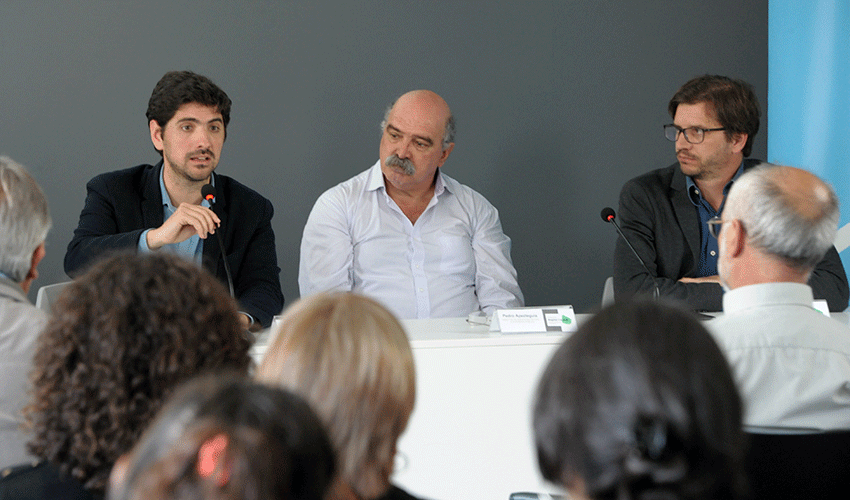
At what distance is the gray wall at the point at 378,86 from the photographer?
12.4 ft

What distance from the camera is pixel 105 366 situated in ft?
3.20

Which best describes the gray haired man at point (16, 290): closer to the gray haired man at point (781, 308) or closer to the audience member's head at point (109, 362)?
the audience member's head at point (109, 362)

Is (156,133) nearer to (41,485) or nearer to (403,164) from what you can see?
(403,164)

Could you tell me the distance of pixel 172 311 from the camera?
1012mm

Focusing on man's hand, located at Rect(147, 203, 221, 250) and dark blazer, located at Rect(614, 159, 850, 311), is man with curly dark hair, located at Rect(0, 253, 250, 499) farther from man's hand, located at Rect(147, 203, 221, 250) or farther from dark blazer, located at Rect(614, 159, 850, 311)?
dark blazer, located at Rect(614, 159, 850, 311)

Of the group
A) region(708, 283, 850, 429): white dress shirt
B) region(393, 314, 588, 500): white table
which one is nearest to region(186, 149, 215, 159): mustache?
region(393, 314, 588, 500): white table

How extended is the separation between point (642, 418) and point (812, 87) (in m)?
3.17

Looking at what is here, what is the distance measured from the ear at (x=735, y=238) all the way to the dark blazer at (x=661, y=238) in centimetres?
112

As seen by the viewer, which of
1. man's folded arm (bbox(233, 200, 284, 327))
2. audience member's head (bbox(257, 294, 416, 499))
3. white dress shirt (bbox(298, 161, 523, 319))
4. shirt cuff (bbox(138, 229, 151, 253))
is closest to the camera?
audience member's head (bbox(257, 294, 416, 499))

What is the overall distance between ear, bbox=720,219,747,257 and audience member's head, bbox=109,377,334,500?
127 cm

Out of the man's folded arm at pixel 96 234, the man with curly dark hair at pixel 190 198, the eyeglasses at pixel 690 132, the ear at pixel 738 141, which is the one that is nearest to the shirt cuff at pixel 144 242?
the man's folded arm at pixel 96 234

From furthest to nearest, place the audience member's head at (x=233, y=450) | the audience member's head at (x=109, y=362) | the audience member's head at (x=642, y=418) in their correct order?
the audience member's head at (x=109, y=362) < the audience member's head at (x=642, y=418) < the audience member's head at (x=233, y=450)

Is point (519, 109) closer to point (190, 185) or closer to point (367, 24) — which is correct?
point (367, 24)

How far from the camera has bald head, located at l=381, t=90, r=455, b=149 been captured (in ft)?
10.6
